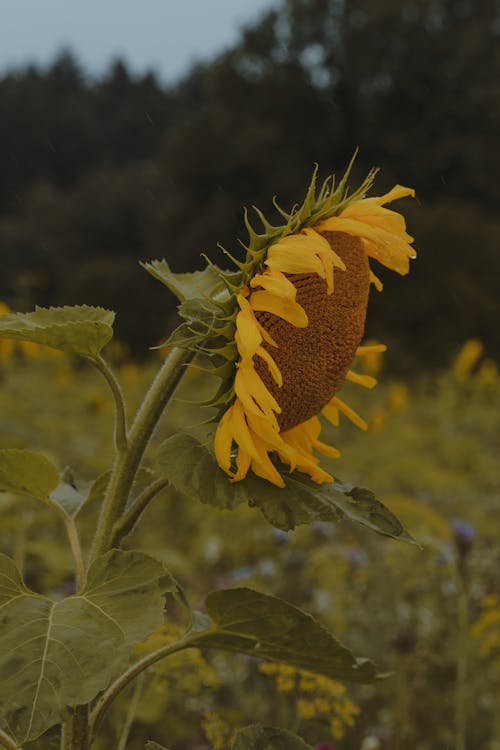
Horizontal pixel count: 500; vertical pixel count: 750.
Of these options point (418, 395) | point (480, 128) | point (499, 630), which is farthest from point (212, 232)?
point (499, 630)

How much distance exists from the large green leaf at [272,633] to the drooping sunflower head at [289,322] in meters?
0.10

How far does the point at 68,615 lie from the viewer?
68 cm

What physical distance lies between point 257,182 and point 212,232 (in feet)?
4.52

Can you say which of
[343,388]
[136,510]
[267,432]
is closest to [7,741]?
[136,510]

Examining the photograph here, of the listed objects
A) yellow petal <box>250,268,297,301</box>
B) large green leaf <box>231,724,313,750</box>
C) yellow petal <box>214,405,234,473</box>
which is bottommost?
large green leaf <box>231,724,313,750</box>

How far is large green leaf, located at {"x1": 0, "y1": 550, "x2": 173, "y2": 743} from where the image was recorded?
2.05 ft

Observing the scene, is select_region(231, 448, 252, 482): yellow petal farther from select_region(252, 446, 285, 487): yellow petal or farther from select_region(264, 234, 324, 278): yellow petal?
select_region(264, 234, 324, 278): yellow petal

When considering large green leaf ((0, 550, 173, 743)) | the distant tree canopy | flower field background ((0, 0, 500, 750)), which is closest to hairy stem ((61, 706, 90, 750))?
flower field background ((0, 0, 500, 750))

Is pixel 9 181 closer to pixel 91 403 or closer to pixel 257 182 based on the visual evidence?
pixel 257 182

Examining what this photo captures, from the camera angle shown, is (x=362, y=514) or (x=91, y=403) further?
A: (x=91, y=403)

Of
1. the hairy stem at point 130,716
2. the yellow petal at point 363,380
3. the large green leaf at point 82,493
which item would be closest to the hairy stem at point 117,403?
the large green leaf at point 82,493

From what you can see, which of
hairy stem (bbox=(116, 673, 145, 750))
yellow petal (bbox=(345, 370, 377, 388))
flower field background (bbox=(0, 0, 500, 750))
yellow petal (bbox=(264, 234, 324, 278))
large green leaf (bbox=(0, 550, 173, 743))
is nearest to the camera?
large green leaf (bbox=(0, 550, 173, 743))

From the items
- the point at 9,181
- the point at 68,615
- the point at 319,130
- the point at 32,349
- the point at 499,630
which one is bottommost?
the point at 9,181

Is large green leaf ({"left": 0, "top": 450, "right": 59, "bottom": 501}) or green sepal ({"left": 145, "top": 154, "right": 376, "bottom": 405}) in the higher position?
green sepal ({"left": 145, "top": 154, "right": 376, "bottom": 405})
